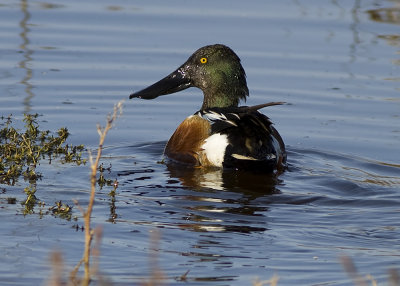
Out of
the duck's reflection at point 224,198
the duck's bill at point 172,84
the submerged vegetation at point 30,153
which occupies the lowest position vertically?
the duck's reflection at point 224,198

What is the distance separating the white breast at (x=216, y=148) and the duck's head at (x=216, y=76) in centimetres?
104

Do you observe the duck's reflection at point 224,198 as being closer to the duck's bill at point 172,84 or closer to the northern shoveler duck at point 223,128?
the northern shoveler duck at point 223,128

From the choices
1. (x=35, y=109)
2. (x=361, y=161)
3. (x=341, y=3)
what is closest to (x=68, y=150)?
(x=35, y=109)

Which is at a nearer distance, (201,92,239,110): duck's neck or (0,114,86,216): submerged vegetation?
(0,114,86,216): submerged vegetation

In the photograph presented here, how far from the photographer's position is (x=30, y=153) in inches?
284

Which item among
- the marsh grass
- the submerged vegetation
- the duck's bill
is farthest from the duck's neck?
the marsh grass

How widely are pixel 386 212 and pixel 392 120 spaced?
2973 millimetres

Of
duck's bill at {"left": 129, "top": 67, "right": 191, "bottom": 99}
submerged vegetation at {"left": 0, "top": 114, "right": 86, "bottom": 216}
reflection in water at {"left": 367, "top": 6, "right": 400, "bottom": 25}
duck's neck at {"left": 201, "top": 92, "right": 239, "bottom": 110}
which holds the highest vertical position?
reflection in water at {"left": 367, "top": 6, "right": 400, "bottom": 25}

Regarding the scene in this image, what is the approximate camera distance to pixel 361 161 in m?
8.02

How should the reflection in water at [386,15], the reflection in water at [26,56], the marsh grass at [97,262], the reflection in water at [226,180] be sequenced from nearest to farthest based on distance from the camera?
the marsh grass at [97,262]
the reflection in water at [226,180]
the reflection in water at [26,56]
the reflection in water at [386,15]

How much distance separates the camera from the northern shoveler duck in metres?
7.25

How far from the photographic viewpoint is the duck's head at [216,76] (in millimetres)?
8320

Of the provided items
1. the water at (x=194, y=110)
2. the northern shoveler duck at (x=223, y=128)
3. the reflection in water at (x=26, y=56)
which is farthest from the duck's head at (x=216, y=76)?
the reflection in water at (x=26, y=56)

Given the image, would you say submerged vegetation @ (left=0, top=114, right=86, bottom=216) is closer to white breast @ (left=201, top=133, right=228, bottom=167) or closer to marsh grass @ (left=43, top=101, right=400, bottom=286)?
marsh grass @ (left=43, top=101, right=400, bottom=286)
